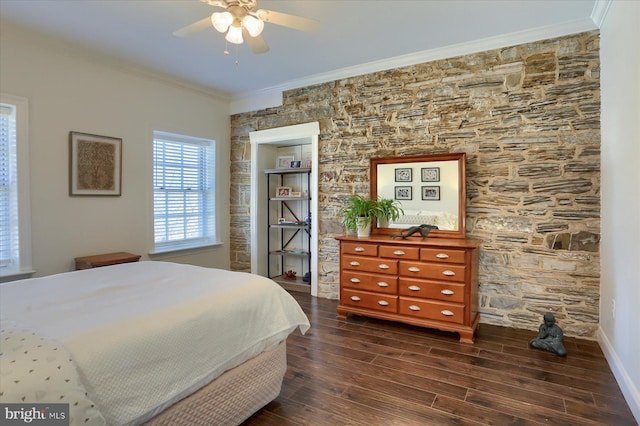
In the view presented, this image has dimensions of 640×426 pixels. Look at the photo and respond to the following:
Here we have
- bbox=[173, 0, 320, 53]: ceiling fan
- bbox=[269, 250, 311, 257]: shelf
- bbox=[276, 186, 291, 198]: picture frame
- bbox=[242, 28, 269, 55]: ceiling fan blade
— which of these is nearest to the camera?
bbox=[173, 0, 320, 53]: ceiling fan

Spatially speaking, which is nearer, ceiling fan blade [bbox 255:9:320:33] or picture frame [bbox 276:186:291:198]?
ceiling fan blade [bbox 255:9:320:33]

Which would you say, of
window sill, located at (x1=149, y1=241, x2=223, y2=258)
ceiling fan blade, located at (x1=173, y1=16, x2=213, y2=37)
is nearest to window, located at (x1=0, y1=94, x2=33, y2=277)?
window sill, located at (x1=149, y1=241, x2=223, y2=258)

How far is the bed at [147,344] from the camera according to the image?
1086mm

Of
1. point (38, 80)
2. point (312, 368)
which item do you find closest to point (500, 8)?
point (312, 368)

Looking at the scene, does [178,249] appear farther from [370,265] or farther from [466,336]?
[466,336]

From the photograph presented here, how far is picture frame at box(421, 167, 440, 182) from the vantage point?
353 centimetres

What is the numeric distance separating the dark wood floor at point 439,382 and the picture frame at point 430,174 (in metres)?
1.53

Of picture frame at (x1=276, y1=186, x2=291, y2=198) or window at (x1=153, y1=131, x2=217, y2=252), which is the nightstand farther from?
picture frame at (x1=276, y1=186, x2=291, y2=198)

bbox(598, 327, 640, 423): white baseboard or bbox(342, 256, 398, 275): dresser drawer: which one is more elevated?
bbox(342, 256, 398, 275): dresser drawer

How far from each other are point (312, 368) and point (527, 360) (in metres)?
1.67

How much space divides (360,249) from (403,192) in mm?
826

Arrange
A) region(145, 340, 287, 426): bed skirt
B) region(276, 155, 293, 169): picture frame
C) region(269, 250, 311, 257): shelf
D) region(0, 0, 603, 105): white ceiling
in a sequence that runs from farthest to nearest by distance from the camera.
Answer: region(276, 155, 293, 169): picture frame → region(269, 250, 311, 257): shelf → region(0, 0, 603, 105): white ceiling → region(145, 340, 287, 426): bed skirt

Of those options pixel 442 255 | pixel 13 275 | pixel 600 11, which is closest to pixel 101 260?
pixel 13 275

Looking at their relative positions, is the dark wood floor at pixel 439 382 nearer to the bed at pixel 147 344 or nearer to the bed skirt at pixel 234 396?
the bed skirt at pixel 234 396
